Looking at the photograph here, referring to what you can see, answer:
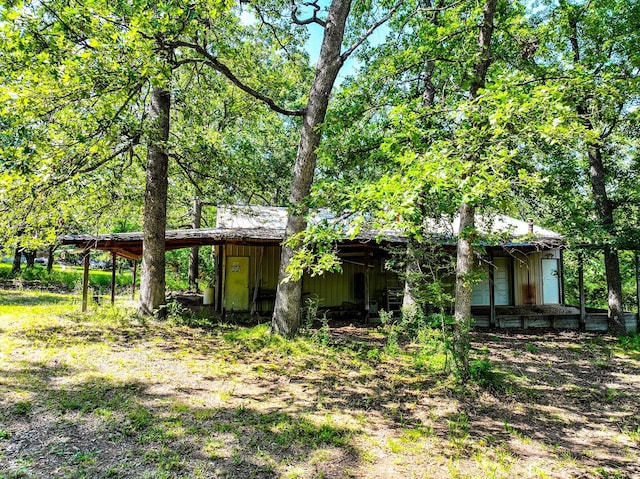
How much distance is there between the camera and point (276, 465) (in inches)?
144

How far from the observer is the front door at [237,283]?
1316 centimetres

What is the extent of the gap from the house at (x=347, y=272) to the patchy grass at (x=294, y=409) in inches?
136

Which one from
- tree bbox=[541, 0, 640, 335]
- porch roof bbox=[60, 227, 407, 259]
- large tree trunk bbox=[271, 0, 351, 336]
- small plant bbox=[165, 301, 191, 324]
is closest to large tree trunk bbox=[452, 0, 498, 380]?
large tree trunk bbox=[271, 0, 351, 336]

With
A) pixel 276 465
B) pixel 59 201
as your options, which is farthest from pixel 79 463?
pixel 59 201

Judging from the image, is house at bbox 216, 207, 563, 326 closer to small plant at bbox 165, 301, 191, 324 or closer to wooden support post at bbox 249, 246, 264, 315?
wooden support post at bbox 249, 246, 264, 315

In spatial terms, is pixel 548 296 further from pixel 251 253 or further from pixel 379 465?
pixel 379 465

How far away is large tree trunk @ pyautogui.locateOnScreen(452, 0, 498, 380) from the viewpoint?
5.95m

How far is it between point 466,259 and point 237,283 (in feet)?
29.0

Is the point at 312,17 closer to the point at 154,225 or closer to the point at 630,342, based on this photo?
the point at 154,225

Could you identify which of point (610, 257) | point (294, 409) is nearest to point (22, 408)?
point (294, 409)

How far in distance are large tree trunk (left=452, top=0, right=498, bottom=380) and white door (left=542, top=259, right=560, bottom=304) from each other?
11.2 metres

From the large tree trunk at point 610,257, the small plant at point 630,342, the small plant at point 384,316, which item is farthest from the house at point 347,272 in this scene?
the small plant at point 630,342

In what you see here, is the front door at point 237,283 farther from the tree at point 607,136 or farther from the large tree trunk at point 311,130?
the tree at point 607,136

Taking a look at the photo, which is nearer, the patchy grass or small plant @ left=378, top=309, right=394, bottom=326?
the patchy grass
